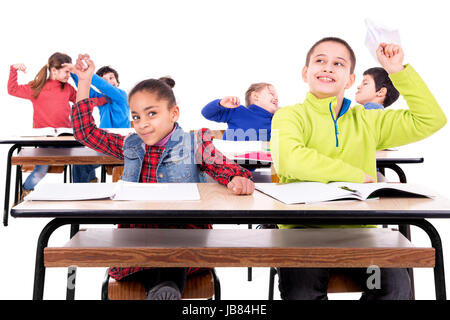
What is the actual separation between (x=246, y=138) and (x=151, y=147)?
169 cm

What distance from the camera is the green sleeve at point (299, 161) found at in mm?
1800

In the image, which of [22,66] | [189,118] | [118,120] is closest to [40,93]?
[22,66]

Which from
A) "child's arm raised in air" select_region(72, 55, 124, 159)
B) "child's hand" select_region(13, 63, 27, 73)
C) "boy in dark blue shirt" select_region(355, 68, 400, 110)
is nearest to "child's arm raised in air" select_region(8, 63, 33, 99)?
"child's hand" select_region(13, 63, 27, 73)

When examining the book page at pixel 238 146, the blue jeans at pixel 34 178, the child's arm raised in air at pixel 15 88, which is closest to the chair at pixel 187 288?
the book page at pixel 238 146

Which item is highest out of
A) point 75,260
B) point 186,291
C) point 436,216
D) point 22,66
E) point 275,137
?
point 22,66

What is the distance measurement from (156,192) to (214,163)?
351mm

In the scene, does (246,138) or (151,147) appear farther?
(246,138)

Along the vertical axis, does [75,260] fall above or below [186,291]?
above

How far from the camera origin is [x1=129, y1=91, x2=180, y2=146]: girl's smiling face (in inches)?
76.9

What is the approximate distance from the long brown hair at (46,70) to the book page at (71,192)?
324 cm

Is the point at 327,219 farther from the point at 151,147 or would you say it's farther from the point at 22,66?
the point at 22,66

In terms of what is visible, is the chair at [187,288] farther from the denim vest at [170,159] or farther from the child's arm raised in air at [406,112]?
the child's arm raised in air at [406,112]

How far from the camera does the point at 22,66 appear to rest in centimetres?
465
